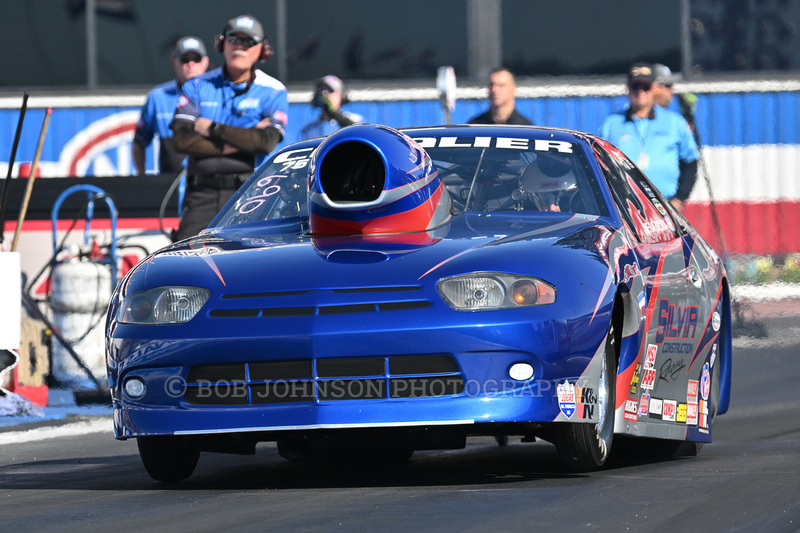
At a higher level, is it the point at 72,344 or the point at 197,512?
the point at 197,512

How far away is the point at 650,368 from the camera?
589 centimetres

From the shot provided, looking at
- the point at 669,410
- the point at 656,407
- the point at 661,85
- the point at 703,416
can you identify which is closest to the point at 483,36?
the point at 661,85

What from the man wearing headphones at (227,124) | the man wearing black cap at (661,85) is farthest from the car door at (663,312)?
the man wearing black cap at (661,85)

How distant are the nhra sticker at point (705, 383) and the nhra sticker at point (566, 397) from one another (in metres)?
1.54

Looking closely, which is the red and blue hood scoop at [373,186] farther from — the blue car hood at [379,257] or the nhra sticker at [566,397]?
the nhra sticker at [566,397]

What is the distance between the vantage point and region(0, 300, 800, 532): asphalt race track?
456cm

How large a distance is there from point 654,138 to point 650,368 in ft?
18.3

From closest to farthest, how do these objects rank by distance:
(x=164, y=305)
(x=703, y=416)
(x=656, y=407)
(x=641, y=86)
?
(x=164, y=305), (x=656, y=407), (x=703, y=416), (x=641, y=86)

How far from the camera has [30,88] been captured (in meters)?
16.7

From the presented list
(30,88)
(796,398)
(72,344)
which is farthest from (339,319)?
(30,88)

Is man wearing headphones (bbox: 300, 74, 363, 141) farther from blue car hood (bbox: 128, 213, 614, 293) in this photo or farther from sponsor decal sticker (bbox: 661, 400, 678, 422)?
blue car hood (bbox: 128, 213, 614, 293)

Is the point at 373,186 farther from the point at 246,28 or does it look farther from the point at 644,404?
the point at 246,28

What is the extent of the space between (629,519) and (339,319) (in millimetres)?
1167

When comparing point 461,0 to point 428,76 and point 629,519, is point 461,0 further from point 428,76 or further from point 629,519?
point 629,519
